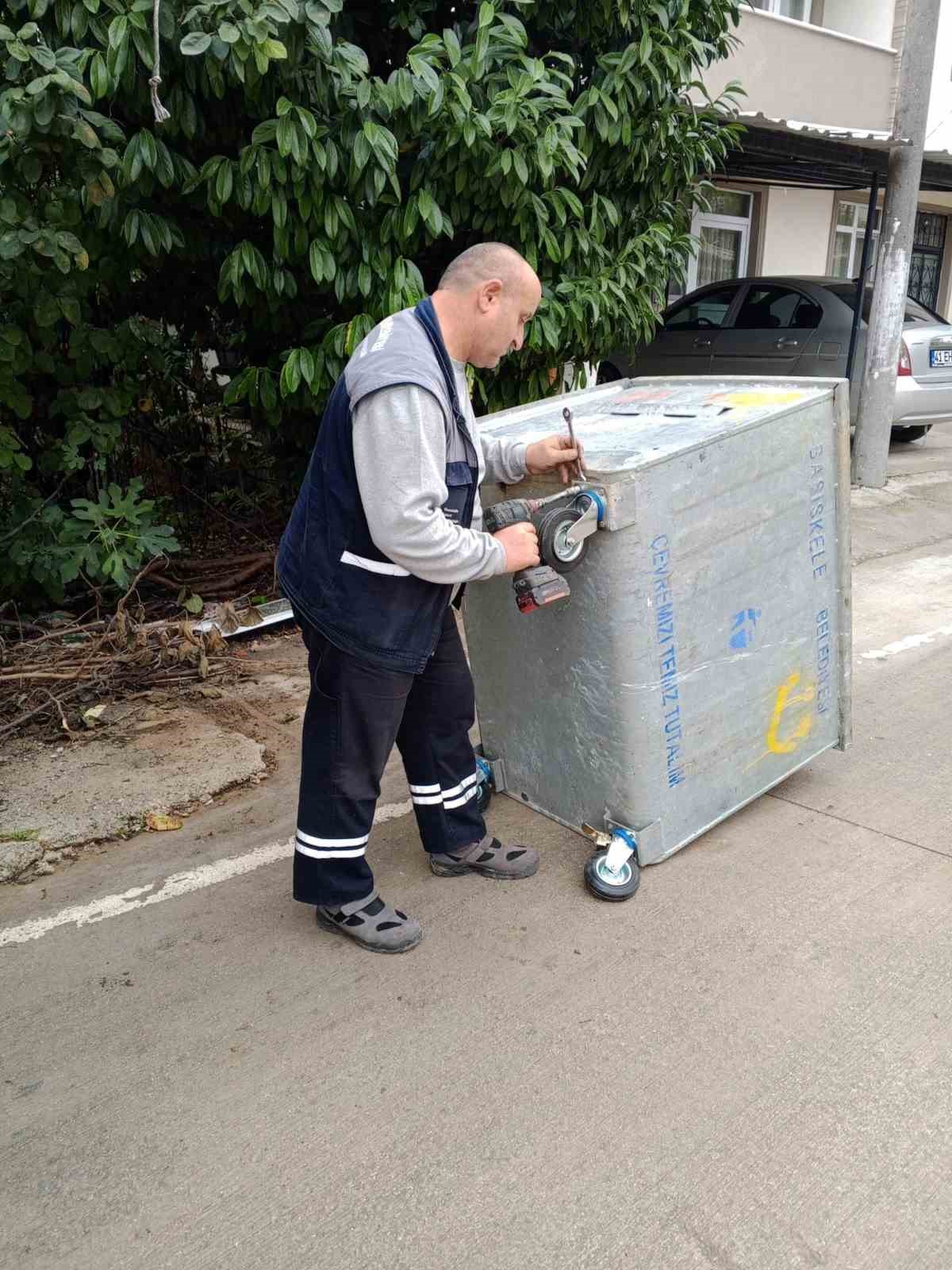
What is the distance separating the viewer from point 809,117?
12.6 m

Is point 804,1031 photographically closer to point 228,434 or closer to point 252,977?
point 252,977

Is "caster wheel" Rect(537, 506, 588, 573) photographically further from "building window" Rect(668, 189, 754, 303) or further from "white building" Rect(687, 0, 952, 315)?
"building window" Rect(668, 189, 754, 303)

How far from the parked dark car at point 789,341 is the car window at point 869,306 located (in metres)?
0.01

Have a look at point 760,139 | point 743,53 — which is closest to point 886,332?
point 760,139

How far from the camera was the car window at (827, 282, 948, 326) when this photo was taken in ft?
30.6

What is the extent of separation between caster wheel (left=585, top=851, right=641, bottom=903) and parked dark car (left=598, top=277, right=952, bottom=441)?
22.4ft

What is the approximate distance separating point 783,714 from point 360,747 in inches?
57.6

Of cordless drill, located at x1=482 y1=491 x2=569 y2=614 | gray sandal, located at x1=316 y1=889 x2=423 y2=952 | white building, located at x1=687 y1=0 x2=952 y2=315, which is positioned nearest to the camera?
cordless drill, located at x1=482 y1=491 x2=569 y2=614

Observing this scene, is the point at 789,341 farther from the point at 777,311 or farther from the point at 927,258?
the point at 927,258

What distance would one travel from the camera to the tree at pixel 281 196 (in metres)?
3.84

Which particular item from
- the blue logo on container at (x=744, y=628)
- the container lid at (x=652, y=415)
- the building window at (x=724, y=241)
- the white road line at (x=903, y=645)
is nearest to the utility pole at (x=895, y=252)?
the white road line at (x=903, y=645)

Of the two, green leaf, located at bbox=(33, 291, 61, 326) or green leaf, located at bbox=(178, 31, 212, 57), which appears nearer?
green leaf, located at bbox=(178, 31, 212, 57)

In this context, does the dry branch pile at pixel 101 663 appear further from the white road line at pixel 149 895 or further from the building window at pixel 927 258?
the building window at pixel 927 258

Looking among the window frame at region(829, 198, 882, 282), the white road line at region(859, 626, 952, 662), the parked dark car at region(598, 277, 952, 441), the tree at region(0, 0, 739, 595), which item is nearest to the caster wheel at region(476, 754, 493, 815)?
the tree at region(0, 0, 739, 595)
